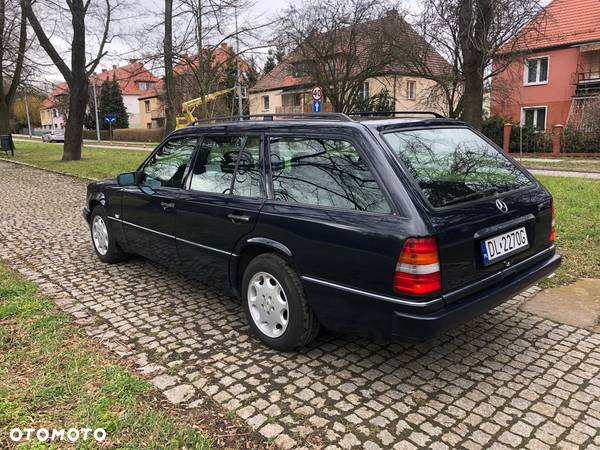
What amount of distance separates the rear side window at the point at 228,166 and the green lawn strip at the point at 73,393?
152 centimetres

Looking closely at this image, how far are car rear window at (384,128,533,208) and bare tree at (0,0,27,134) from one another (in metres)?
20.0

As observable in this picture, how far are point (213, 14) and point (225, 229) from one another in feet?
44.7

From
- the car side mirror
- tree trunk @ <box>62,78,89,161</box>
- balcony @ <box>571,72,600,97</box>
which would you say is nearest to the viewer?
the car side mirror

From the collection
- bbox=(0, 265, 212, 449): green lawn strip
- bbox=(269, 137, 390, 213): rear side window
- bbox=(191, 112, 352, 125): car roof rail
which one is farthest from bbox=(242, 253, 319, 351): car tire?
bbox=(191, 112, 352, 125): car roof rail

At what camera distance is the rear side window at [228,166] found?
3840 millimetres

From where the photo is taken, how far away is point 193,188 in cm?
434

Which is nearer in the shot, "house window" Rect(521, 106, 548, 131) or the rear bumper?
the rear bumper

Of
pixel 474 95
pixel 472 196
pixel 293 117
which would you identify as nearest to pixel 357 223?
pixel 472 196

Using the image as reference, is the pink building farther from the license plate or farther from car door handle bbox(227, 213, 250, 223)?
car door handle bbox(227, 213, 250, 223)

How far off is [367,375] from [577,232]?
458cm

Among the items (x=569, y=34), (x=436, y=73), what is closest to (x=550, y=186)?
(x=436, y=73)

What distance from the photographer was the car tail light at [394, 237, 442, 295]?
2.82 metres

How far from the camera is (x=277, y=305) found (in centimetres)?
359
